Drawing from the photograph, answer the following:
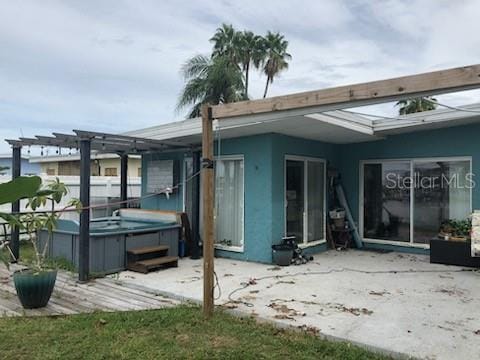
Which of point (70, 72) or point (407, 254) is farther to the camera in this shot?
point (70, 72)

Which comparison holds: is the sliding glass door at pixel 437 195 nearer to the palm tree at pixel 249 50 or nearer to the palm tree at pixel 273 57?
the palm tree at pixel 249 50

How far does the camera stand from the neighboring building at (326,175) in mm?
7188

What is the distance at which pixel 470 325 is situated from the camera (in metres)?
4.01

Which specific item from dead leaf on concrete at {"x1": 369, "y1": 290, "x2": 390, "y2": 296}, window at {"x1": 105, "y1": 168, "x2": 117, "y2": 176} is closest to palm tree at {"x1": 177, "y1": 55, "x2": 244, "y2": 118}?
window at {"x1": 105, "y1": 168, "x2": 117, "y2": 176}

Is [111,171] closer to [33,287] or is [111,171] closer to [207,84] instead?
[207,84]

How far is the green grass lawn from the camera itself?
3271 mm

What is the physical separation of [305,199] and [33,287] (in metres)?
5.18

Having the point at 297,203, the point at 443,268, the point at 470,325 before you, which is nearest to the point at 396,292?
the point at 470,325

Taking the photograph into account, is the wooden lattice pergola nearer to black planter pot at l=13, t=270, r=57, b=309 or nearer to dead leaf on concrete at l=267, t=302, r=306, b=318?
black planter pot at l=13, t=270, r=57, b=309

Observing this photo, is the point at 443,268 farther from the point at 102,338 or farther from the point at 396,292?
the point at 102,338

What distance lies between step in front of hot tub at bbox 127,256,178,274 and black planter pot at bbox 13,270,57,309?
1830 millimetres

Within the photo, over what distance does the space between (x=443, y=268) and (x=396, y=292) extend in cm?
207

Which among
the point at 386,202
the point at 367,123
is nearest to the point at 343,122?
the point at 367,123

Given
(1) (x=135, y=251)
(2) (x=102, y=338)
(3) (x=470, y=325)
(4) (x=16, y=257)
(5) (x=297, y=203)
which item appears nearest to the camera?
(2) (x=102, y=338)
